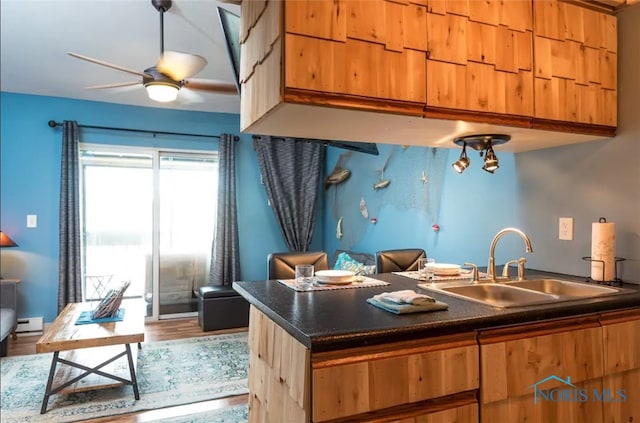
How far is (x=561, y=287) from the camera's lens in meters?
1.98

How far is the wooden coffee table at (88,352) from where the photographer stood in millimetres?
2561

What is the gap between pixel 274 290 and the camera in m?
1.81

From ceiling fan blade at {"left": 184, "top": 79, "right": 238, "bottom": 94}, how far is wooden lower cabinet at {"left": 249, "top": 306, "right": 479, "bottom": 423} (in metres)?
2.49

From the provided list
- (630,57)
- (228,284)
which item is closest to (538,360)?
(630,57)

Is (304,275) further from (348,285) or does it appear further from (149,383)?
(149,383)

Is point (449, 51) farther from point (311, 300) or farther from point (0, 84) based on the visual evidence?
point (0, 84)

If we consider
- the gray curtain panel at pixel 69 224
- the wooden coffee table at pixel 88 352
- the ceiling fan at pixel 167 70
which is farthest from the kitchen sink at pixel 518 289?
the gray curtain panel at pixel 69 224

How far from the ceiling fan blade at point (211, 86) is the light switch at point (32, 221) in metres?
2.71

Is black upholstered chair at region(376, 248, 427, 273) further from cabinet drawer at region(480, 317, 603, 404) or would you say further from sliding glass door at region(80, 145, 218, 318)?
sliding glass door at region(80, 145, 218, 318)

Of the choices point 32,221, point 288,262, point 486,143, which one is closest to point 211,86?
point 288,262

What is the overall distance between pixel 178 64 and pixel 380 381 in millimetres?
2510

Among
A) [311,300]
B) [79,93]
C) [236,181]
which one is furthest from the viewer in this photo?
[236,181]

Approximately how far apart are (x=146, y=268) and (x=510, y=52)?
463 centimetres

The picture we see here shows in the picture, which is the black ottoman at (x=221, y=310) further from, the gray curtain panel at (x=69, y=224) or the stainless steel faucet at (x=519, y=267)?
the stainless steel faucet at (x=519, y=267)
